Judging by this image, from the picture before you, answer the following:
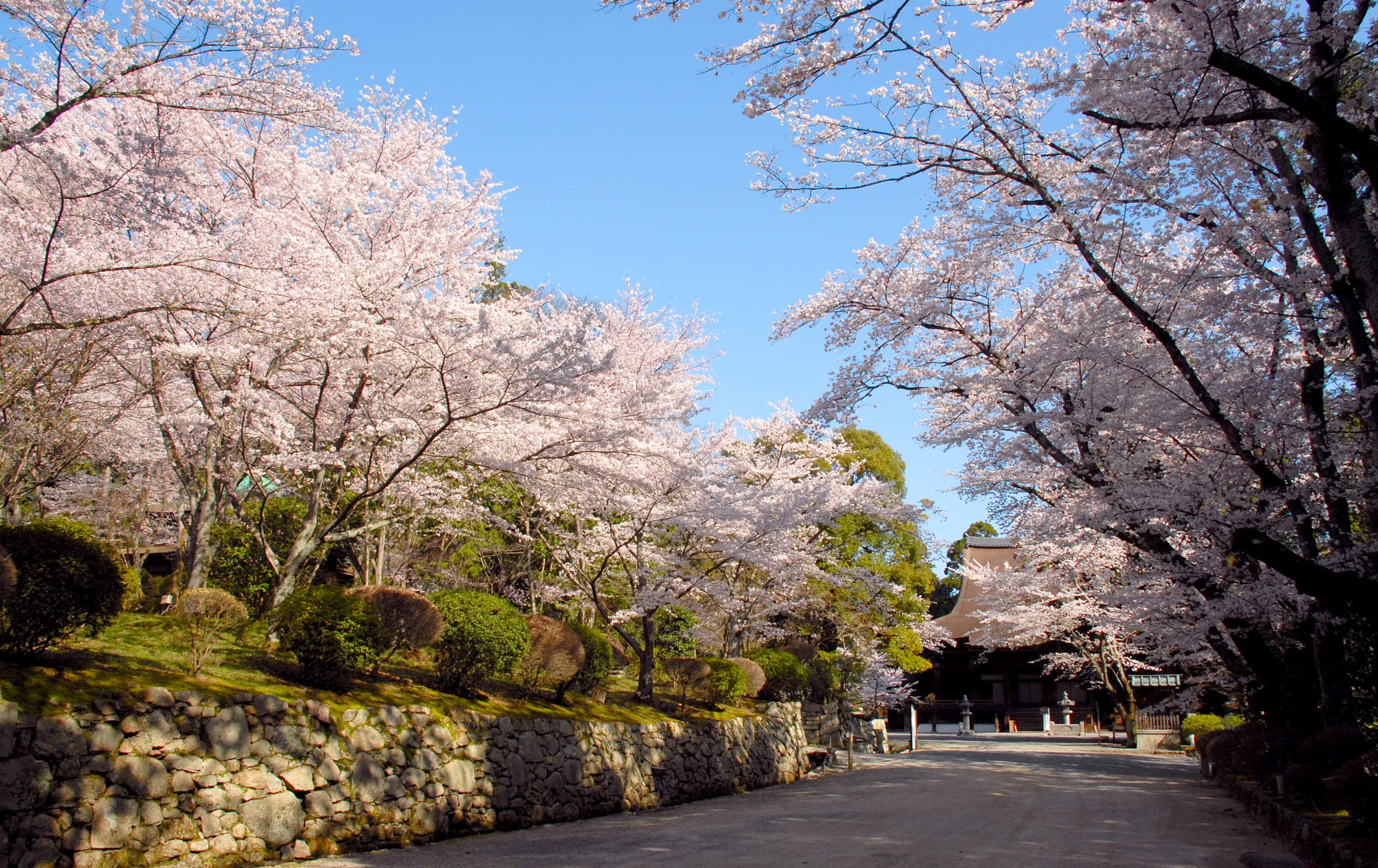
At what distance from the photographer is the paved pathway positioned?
19.4ft

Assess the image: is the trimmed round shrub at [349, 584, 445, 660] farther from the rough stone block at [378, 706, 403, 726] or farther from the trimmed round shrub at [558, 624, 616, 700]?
the trimmed round shrub at [558, 624, 616, 700]

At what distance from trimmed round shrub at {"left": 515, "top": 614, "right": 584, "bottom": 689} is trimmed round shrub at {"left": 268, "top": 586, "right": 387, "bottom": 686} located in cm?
229

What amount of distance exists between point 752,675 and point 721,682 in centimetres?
174

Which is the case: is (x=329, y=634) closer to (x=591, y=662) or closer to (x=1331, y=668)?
(x=591, y=662)

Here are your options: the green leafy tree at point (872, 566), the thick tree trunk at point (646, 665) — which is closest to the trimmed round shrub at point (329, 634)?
the thick tree trunk at point (646, 665)

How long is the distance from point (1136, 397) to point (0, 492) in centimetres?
1089

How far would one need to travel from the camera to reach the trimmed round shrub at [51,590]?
16.0 feet

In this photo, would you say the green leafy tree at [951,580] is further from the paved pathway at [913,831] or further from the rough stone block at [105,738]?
the rough stone block at [105,738]

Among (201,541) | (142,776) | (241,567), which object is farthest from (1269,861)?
(241,567)

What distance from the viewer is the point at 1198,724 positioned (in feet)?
58.9

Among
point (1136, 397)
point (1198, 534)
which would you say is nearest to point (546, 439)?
point (1136, 397)

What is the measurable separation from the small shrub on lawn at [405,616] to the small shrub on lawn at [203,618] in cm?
104

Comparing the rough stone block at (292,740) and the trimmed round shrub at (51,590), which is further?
the rough stone block at (292,740)

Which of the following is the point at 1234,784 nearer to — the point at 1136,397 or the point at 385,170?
the point at 1136,397
